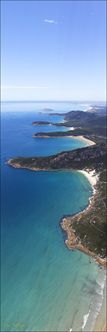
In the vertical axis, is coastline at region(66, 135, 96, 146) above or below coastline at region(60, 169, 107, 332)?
above

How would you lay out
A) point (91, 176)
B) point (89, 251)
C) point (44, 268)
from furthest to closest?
point (91, 176) < point (89, 251) < point (44, 268)

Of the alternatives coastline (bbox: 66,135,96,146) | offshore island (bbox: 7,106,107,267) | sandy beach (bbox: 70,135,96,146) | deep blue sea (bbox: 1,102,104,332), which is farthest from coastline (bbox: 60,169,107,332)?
coastline (bbox: 66,135,96,146)

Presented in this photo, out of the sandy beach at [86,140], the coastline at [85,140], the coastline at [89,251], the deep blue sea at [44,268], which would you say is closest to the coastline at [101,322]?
the coastline at [89,251]

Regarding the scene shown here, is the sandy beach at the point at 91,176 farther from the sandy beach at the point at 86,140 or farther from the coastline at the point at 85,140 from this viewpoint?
the sandy beach at the point at 86,140

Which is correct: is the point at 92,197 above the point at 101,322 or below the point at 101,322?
above

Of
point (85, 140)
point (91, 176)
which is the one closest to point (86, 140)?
point (85, 140)

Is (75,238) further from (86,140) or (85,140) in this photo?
(85,140)

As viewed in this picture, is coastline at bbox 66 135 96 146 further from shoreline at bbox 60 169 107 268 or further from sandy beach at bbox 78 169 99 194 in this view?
shoreline at bbox 60 169 107 268

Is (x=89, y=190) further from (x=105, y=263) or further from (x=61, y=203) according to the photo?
(x=105, y=263)
